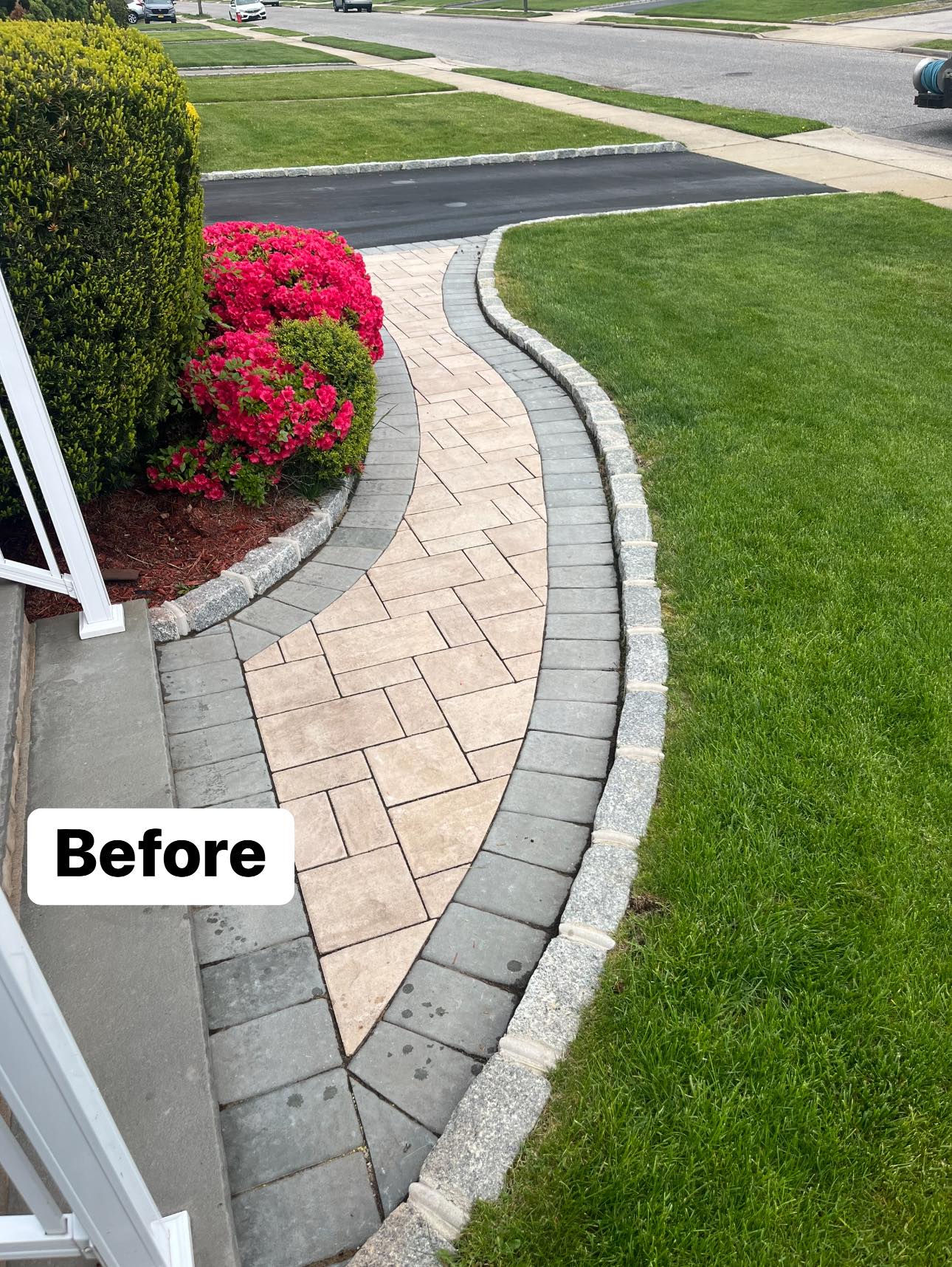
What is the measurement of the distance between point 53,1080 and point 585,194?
12.2 metres

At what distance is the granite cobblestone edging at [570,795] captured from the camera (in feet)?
7.30

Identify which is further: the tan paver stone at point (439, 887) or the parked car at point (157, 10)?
the parked car at point (157, 10)

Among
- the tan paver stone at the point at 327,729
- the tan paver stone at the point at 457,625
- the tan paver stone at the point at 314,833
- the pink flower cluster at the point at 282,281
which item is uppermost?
the pink flower cluster at the point at 282,281

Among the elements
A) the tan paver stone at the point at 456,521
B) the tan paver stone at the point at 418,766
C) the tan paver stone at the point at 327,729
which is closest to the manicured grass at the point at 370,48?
the tan paver stone at the point at 456,521

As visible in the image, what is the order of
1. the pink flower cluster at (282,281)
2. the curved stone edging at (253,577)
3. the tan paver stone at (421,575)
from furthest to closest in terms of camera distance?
the pink flower cluster at (282,281)
the tan paver stone at (421,575)
the curved stone edging at (253,577)

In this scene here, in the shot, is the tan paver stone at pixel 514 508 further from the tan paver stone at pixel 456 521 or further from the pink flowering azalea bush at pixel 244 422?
the pink flowering azalea bush at pixel 244 422

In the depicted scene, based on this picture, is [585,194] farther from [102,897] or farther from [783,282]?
[102,897]

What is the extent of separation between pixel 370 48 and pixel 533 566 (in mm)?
29307

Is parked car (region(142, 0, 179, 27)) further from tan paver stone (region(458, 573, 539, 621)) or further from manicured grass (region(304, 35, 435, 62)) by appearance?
tan paver stone (region(458, 573, 539, 621))

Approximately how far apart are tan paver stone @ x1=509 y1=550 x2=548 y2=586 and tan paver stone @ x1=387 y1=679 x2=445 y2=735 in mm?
954

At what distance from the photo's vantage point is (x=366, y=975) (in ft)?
9.09

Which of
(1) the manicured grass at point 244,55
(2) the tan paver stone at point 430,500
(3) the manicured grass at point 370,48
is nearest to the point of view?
(2) the tan paver stone at point 430,500

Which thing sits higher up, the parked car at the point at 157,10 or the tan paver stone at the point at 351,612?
the parked car at the point at 157,10

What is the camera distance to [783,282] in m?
7.94
